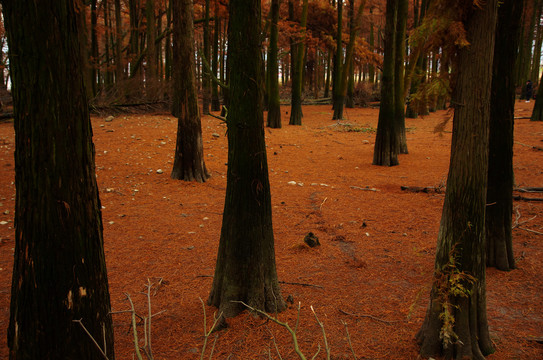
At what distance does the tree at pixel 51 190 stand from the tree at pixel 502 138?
3807 mm

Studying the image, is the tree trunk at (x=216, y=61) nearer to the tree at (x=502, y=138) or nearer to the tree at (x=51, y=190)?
the tree at (x=502, y=138)

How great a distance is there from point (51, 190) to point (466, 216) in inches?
113

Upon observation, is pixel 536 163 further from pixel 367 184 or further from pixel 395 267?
pixel 395 267

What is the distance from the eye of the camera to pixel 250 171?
3506 mm

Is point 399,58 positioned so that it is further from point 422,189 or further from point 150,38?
point 150,38

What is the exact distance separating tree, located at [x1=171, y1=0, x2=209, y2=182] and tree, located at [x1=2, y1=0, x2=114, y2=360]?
620 cm

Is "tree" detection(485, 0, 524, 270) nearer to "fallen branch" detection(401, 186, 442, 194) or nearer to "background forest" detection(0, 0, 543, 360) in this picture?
"background forest" detection(0, 0, 543, 360)

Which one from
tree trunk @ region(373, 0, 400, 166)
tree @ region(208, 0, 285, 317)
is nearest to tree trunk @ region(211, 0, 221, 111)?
tree trunk @ region(373, 0, 400, 166)

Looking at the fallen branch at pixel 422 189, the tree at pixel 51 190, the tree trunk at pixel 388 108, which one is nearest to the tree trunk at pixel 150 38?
the tree trunk at pixel 388 108

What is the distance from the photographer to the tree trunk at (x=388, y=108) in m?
9.86

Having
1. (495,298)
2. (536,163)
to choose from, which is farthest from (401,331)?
(536,163)

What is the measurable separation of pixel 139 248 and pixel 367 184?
5.43m

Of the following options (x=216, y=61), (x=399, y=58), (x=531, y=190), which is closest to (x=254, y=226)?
(x=531, y=190)

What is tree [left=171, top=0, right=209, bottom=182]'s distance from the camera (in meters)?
8.02
